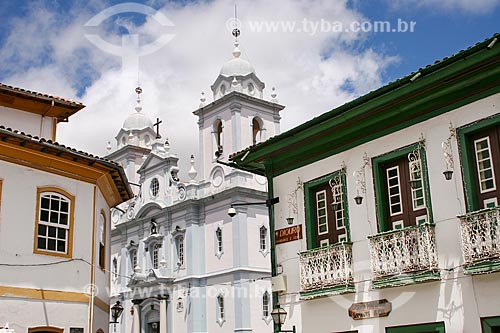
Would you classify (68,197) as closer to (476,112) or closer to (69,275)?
(69,275)

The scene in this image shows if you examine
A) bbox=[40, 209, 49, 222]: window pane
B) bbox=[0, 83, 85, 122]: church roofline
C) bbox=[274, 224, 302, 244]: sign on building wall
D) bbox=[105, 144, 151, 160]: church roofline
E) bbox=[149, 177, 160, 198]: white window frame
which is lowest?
bbox=[274, 224, 302, 244]: sign on building wall

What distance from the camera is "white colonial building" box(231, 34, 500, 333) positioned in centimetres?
1109

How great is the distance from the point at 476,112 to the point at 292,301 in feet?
19.2

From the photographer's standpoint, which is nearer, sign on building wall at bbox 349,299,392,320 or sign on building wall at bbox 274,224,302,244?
sign on building wall at bbox 349,299,392,320

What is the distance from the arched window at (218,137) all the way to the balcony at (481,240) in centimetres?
2650

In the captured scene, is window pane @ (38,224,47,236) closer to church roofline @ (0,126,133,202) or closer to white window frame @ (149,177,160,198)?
church roofline @ (0,126,133,202)

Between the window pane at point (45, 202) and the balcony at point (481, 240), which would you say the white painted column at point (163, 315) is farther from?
the balcony at point (481, 240)

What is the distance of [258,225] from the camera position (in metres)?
34.5

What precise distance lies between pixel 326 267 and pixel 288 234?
1.65 metres

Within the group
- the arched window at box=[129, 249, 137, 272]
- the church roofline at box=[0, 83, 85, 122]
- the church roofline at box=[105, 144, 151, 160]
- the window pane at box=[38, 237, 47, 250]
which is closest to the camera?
the window pane at box=[38, 237, 47, 250]

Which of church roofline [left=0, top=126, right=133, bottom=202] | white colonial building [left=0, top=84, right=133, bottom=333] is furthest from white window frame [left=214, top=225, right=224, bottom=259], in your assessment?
church roofline [left=0, top=126, right=133, bottom=202]

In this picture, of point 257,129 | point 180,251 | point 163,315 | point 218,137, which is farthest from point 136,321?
point 257,129

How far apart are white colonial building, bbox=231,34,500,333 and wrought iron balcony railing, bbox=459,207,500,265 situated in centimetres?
2

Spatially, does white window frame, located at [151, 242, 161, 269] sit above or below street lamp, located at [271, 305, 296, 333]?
above
